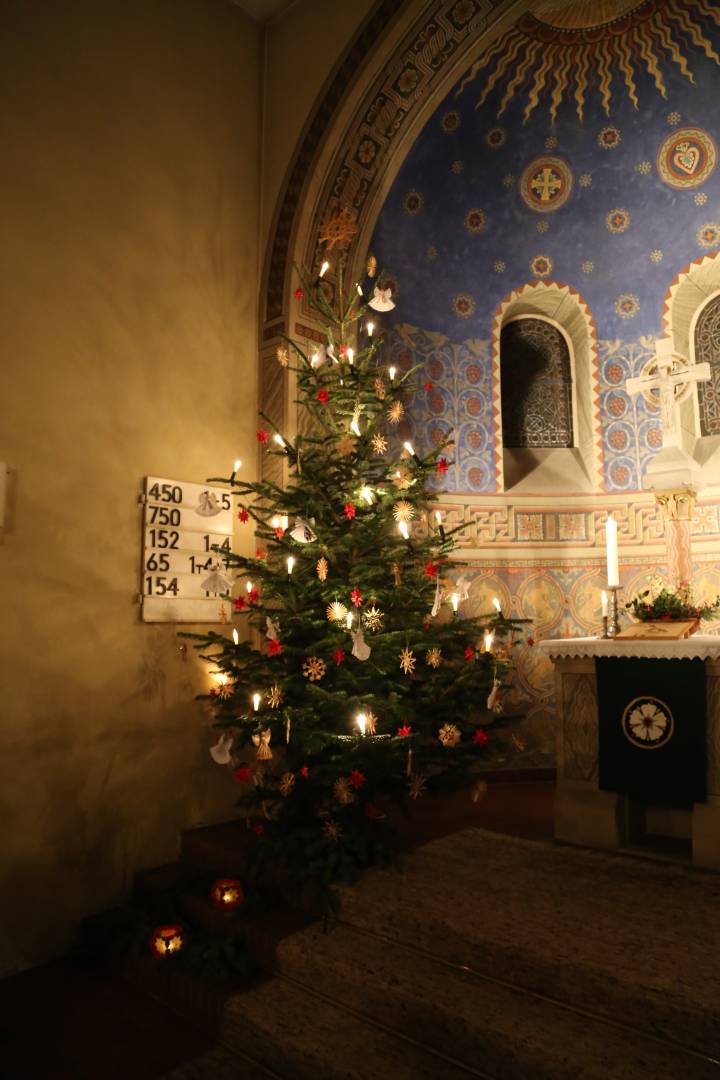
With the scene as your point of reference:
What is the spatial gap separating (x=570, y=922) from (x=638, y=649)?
5.07 feet

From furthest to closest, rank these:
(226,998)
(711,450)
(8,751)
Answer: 1. (711,450)
2. (8,751)
3. (226,998)

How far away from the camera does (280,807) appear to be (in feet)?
13.9

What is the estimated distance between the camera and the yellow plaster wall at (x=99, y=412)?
426 cm

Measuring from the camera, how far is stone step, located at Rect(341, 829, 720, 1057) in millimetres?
2738

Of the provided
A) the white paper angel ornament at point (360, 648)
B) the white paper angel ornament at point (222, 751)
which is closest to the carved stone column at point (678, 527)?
the white paper angel ornament at point (360, 648)

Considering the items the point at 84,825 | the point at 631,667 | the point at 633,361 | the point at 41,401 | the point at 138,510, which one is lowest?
the point at 84,825

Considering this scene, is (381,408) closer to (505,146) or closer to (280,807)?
(280,807)

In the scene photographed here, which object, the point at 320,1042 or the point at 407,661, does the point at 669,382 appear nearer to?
the point at 407,661

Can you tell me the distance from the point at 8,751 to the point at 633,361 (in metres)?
6.19

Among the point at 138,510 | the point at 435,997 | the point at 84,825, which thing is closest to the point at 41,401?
the point at 138,510

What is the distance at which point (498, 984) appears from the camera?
3.08 metres

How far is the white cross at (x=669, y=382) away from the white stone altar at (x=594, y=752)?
193cm

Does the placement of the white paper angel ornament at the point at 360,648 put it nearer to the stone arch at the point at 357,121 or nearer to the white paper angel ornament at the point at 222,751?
the white paper angel ornament at the point at 222,751

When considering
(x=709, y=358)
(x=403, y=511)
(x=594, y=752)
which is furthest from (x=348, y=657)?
(x=709, y=358)
